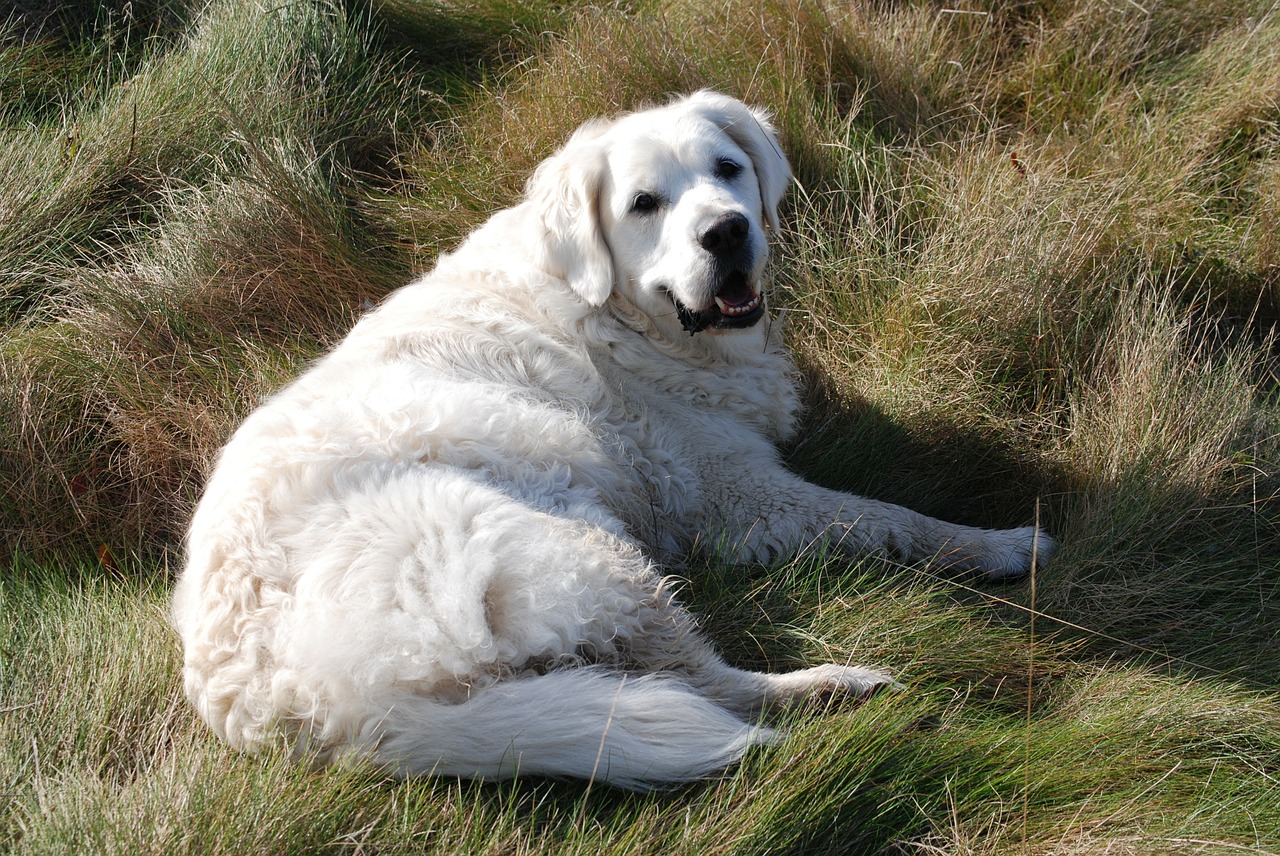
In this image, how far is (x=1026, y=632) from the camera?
293 centimetres

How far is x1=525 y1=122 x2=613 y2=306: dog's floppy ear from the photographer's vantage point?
3471 millimetres

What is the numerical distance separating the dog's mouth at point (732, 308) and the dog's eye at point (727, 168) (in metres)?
0.41

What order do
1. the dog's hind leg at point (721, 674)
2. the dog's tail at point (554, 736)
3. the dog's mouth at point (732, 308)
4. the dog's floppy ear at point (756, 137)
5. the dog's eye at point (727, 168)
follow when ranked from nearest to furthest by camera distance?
the dog's tail at point (554, 736) → the dog's hind leg at point (721, 674) → the dog's mouth at point (732, 308) → the dog's eye at point (727, 168) → the dog's floppy ear at point (756, 137)

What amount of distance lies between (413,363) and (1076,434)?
238 cm

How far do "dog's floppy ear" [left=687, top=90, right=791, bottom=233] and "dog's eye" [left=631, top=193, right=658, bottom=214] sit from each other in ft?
1.36

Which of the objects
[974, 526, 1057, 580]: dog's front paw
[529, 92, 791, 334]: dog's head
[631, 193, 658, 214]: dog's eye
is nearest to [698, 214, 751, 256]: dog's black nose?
[529, 92, 791, 334]: dog's head

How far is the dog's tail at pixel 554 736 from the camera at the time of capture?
2.26 meters

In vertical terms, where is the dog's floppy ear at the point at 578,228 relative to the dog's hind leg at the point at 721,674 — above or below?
above

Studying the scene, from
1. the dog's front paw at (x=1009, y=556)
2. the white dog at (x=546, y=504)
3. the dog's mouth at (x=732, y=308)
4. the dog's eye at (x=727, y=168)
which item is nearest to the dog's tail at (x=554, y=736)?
the white dog at (x=546, y=504)

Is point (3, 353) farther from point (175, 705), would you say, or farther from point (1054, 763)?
point (1054, 763)

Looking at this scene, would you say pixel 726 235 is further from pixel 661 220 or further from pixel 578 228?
pixel 578 228

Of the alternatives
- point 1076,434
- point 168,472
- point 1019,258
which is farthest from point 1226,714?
point 168,472

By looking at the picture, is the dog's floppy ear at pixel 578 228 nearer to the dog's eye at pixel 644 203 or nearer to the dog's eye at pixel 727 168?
the dog's eye at pixel 644 203

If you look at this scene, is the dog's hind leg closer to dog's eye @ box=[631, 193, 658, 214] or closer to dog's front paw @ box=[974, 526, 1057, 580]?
dog's front paw @ box=[974, 526, 1057, 580]
